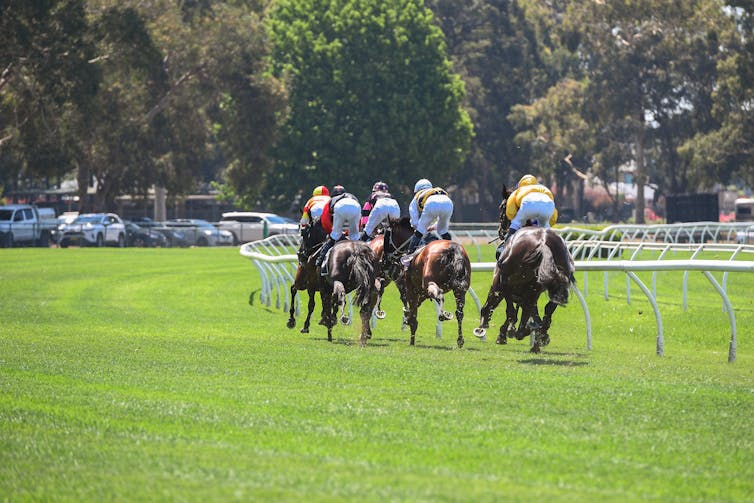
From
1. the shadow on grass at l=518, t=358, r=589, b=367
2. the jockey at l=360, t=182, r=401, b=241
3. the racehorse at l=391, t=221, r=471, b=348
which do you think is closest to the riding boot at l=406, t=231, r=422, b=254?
the racehorse at l=391, t=221, r=471, b=348

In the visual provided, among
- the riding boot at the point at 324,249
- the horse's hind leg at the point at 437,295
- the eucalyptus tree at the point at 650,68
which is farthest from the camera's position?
the eucalyptus tree at the point at 650,68

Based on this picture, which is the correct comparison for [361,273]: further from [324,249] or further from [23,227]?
[23,227]

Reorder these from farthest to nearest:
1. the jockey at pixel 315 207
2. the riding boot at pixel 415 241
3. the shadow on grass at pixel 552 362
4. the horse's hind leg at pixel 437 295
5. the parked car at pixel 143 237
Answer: the parked car at pixel 143 237 → the jockey at pixel 315 207 → the riding boot at pixel 415 241 → the horse's hind leg at pixel 437 295 → the shadow on grass at pixel 552 362

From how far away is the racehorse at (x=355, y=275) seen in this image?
53.8 feet

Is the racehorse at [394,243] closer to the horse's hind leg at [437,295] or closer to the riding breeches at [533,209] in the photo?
the horse's hind leg at [437,295]

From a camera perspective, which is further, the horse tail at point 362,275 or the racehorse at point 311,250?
the racehorse at point 311,250

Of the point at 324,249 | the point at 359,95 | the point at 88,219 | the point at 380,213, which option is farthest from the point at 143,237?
the point at 324,249

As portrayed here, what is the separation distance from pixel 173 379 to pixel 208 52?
5091 centimetres

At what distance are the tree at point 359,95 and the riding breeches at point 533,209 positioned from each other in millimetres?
50594

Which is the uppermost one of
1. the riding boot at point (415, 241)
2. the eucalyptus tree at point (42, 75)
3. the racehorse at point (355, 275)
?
the eucalyptus tree at point (42, 75)

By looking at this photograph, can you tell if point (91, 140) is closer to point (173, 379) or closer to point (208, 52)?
point (208, 52)

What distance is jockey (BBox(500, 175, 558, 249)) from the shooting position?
1505cm

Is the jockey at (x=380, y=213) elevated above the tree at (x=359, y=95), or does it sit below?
below

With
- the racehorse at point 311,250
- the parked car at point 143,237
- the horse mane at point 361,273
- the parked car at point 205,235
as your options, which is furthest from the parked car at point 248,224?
the horse mane at point 361,273
